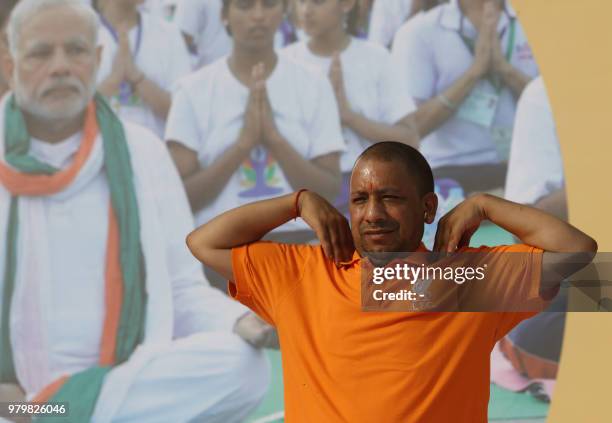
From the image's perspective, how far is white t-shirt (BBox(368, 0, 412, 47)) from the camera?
2.73 metres

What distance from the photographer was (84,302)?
105 inches

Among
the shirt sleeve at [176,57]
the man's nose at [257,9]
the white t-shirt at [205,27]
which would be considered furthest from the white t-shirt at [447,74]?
the shirt sleeve at [176,57]

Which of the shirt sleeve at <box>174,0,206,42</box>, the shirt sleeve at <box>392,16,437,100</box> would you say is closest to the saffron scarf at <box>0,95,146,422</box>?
the shirt sleeve at <box>174,0,206,42</box>

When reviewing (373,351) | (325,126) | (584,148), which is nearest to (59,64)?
(325,126)

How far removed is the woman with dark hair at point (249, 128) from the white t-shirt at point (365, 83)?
0.13 feet

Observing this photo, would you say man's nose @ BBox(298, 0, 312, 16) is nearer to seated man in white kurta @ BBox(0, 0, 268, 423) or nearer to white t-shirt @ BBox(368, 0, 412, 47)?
white t-shirt @ BBox(368, 0, 412, 47)

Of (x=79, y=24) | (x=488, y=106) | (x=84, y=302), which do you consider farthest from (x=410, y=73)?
(x=84, y=302)

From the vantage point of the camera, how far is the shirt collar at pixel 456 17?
108 inches

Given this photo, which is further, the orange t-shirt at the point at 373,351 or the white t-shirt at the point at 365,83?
the white t-shirt at the point at 365,83

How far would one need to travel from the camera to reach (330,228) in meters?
1.27

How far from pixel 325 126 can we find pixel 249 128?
0.78ft

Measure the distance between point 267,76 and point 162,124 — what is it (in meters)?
0.36

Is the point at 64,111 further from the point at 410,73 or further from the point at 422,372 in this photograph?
the point at 422,372

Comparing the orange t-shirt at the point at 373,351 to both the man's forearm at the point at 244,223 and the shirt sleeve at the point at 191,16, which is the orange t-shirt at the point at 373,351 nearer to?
the man's forearm at the point at 244,223
